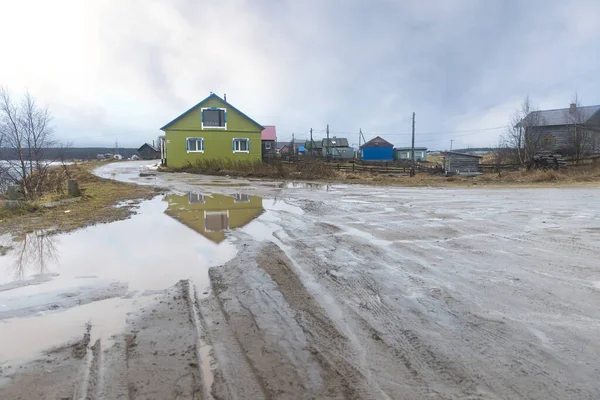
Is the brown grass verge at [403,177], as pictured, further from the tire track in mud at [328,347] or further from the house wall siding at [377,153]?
the house wall siding at [377,153]

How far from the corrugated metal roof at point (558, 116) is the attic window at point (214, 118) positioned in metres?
31.1

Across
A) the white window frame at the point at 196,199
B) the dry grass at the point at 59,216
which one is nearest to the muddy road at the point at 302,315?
the dry grass at the point at 59,216

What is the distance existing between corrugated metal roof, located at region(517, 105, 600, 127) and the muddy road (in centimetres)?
3849

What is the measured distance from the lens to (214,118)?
4059 cm

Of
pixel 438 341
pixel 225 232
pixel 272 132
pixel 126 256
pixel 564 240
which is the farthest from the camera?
pixel 272 132

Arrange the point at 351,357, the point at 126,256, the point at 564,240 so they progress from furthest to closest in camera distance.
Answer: the point at 564,240
the point at 126,256
the point at 351,357

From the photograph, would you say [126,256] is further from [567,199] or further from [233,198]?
[567,199]

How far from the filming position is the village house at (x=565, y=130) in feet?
120

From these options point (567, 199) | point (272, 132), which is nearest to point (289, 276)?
point (567, 199)

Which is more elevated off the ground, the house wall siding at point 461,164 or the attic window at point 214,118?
the attic window at point 214,118

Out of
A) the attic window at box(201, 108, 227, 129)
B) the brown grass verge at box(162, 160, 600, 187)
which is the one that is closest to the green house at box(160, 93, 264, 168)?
the attic window at box(201, 108, 227, 129)

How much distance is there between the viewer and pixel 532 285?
4895 millimetres

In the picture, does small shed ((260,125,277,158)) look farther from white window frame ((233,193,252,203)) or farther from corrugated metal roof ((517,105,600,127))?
white window frame ((233,193,252,203))

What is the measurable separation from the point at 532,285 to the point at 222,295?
395cm
